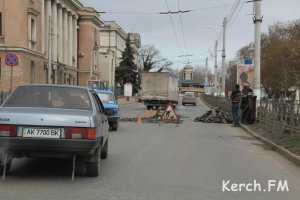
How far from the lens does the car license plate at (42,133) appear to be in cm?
968

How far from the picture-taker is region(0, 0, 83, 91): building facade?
2245 inches

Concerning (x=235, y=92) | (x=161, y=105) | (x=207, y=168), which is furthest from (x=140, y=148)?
(x=161, y=105)

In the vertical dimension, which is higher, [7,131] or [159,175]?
[7,131]

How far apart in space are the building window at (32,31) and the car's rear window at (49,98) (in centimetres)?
A: 5010

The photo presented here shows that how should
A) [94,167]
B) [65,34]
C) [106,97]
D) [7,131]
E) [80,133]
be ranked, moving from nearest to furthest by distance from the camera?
[7,131], [80,133], [94,167], [106,97], [65,34]

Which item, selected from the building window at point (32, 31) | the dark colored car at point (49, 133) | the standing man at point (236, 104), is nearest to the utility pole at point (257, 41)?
the standing man at point (236, 104)

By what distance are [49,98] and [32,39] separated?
52.1m

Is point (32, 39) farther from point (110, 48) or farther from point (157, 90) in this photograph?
point (110, 48)

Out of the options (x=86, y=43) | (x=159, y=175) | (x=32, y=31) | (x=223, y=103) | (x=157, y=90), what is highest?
(x=86, y=43)

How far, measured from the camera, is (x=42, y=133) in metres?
9.70

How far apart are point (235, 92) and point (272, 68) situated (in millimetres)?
67596

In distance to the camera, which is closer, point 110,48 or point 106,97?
point 106,97

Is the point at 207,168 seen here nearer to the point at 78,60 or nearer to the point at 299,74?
the point at 299,74

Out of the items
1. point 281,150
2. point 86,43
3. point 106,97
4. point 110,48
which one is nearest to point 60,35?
point 86,43
